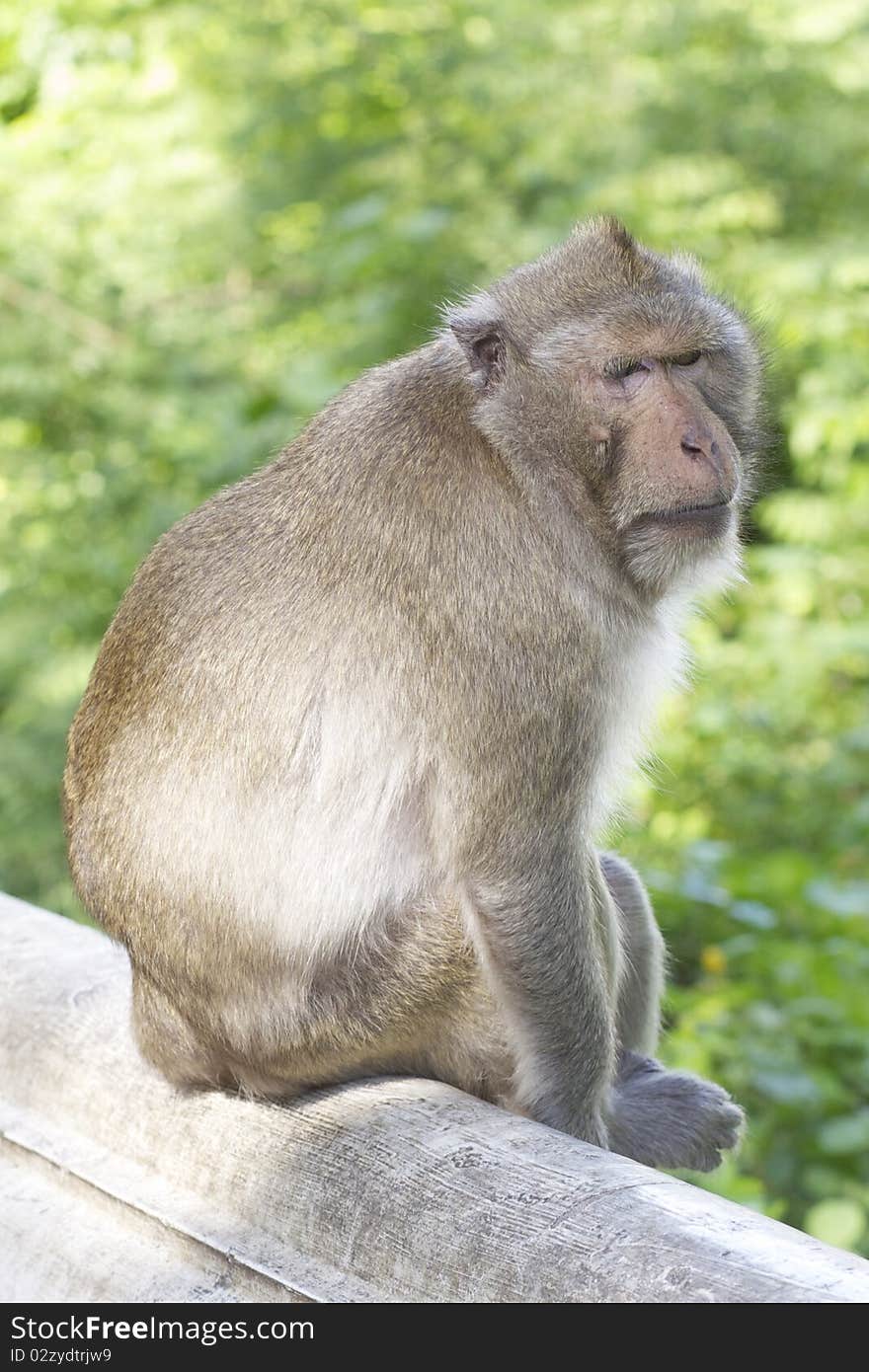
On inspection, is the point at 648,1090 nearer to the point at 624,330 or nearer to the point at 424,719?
the point at 424,719

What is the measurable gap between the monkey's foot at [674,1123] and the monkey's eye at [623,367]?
120 cm

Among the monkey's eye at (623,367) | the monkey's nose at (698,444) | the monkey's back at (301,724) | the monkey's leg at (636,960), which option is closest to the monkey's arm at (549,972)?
the monkey's back at (301,724)

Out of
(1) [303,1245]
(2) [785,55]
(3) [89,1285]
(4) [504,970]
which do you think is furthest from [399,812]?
(2) [785,55]

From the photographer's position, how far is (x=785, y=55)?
800 centimetres

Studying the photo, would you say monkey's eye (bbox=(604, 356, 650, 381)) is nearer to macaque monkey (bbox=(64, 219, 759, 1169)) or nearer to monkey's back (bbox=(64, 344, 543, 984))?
macaque monkey (bbox=(64, 219, 759, 1169))

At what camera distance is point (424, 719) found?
2.52 meters

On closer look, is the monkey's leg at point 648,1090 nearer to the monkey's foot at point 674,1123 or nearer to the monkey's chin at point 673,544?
the monkey's foot at point 674,1123

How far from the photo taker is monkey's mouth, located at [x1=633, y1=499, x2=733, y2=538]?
2.59m

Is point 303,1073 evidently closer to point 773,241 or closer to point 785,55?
point 773,241

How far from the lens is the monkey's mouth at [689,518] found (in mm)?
Result: 2586

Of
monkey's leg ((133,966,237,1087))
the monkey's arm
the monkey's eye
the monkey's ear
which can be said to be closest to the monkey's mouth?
the monkey's eye

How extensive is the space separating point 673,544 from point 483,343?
1.45 feet
